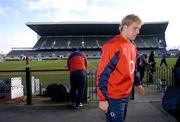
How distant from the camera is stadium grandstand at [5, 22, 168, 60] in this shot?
98.3m

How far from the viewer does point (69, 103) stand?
13.0m

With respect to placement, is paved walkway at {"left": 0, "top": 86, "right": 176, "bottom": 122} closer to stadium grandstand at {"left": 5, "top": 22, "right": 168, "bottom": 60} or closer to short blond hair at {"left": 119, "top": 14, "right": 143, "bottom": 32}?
short blond hair at {"left": 119, "top": 14, "right": 143, "bottom": 32}

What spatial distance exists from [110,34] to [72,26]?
11398 millimetres

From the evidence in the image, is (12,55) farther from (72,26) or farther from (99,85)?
(99,85)

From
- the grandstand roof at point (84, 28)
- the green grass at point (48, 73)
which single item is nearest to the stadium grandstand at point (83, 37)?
the grandstand roof at point (84, 28)

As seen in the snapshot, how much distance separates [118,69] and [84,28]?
311 feet

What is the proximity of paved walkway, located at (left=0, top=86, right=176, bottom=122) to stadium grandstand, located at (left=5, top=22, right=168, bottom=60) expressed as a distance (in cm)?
8482

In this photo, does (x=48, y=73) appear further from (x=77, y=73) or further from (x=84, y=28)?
(x=84, y=28)

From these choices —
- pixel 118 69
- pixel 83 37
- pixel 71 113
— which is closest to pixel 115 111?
pixel 118 69

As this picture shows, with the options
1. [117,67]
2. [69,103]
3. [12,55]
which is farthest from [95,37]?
[117,67]

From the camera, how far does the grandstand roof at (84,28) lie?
96.9 m

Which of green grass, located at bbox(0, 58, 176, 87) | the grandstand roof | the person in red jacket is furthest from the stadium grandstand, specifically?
the person in red jacket

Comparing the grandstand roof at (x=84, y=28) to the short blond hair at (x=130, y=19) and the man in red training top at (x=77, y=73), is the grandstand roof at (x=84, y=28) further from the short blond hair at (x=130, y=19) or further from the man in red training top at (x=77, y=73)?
the short blond hair at (x=130, y=19)

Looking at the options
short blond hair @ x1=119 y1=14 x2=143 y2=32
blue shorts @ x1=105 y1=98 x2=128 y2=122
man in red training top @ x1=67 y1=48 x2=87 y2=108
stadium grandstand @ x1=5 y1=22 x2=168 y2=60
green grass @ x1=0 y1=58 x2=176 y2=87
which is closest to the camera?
short blond hair @ x1=119 y1=14 x2=143 y2=32
